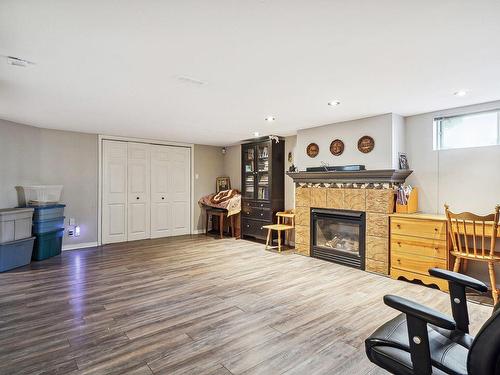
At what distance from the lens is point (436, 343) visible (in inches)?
54.9

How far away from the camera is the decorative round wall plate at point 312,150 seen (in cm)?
505

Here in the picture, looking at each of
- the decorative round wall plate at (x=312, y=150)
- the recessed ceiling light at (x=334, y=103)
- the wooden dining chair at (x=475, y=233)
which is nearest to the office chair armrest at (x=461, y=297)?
the wooden dining chair at (x=475, y=233)

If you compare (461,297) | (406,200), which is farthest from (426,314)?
(406,200)

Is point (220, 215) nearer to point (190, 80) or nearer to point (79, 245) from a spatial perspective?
point (79, 245)

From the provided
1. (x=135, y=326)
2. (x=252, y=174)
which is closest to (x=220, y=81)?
(x=135, y=326)

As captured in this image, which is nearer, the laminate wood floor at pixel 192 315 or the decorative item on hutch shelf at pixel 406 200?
the laminate wood floor at pixel 192 315

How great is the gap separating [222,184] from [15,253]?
175 inches

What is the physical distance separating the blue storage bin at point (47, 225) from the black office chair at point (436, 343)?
5.12m

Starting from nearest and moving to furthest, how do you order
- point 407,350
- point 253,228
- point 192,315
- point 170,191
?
point 407,350 < point 192,315 < point 253,228 < point 170,191

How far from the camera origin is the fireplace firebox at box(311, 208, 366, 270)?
4.31 metres

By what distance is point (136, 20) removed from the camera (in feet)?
5.95

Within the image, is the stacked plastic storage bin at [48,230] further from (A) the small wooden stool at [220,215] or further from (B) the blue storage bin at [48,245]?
(A) the small wooden stool at [220,215]

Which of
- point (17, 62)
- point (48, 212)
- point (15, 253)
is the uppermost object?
point (17, 62)

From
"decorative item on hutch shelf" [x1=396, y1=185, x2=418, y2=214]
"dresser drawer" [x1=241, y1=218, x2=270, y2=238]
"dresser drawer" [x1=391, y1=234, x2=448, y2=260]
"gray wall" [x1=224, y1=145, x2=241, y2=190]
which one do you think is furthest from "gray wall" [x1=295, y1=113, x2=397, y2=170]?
"gray wall" [x1=224, y1=145, x2=241, y2=190]
